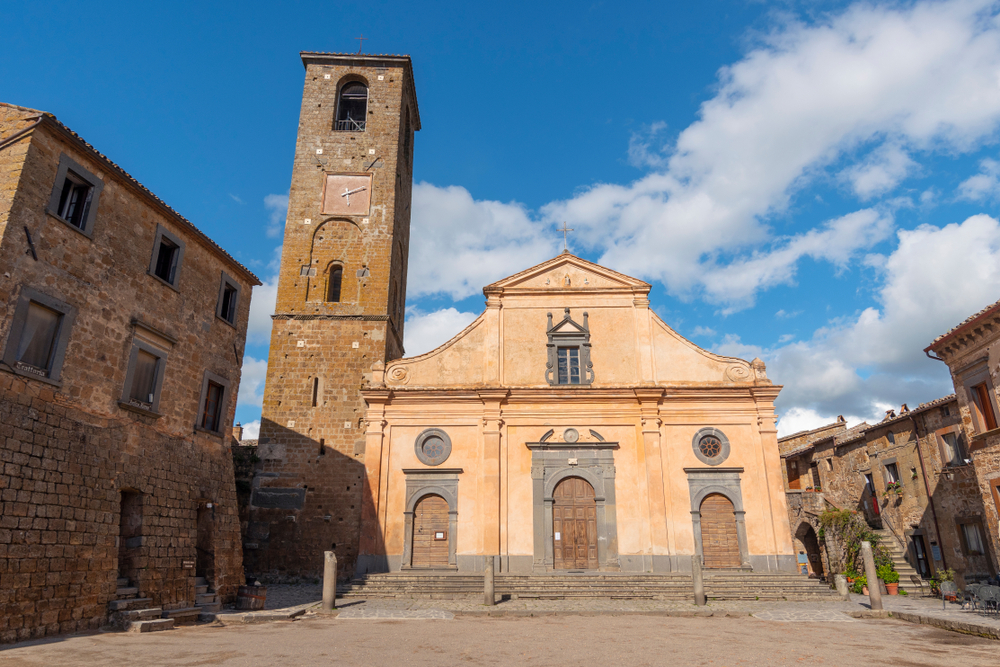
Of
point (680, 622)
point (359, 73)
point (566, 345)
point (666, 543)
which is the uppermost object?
point (359, 73)

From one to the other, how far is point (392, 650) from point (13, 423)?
23.6 feet

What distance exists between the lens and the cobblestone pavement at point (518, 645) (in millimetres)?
8422

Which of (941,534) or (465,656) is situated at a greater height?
(941,534)

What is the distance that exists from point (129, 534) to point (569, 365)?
1312cm

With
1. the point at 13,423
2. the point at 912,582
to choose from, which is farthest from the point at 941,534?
the point at 13,423

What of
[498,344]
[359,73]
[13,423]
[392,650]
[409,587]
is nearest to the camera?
[392,650]

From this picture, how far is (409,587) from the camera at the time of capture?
56.0ft

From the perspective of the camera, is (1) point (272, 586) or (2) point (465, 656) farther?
(1) point (272, 586)

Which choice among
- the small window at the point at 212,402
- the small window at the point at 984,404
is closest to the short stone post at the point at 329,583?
the small window at the point at 212,402

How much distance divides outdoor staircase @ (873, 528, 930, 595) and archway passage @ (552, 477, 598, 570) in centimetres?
1046

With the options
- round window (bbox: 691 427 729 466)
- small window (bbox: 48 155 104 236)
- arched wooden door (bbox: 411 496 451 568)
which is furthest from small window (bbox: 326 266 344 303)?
round window (bbox: 691 427 729 466)

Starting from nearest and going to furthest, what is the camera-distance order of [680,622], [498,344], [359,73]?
[680,622]
[498,344]
[359,73]

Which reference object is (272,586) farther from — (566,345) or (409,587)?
(566,345)

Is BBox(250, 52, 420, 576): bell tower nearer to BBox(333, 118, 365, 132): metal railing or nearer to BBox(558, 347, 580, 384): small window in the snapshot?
BBox(333, 118, 365, 132): metal railing
